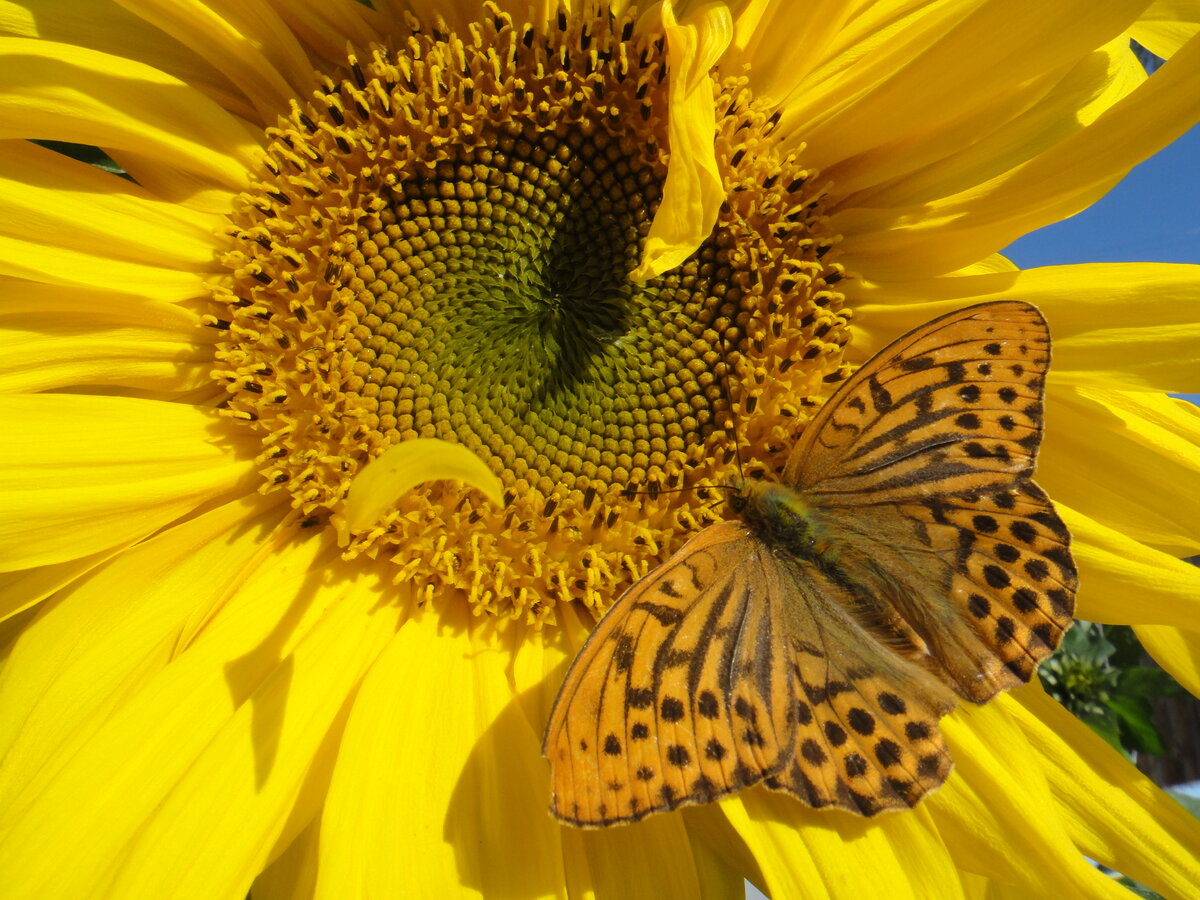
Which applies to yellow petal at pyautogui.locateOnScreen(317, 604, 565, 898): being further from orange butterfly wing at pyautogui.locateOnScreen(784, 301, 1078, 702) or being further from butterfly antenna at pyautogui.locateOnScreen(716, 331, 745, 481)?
orange butterfly wing at pyautogui.locateOnScreen(784, 301, 1078, 702)

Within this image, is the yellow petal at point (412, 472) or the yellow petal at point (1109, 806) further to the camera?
the yellow petal at point (1109, 806)

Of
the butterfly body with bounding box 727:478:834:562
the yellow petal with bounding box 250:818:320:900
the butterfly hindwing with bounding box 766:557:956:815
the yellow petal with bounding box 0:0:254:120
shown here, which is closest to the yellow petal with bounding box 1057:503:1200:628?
the butterfly hindwing with bounding box 766:557:956:815

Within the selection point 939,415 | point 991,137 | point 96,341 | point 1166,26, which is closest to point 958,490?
point 939,415

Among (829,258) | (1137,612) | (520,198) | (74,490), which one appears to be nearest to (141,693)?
(74,490)

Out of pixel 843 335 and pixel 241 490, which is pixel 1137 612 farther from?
pixel 241 490

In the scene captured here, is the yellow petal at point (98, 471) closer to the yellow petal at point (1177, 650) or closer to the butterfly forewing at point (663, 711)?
the butterfly forewing at point (663, 711)

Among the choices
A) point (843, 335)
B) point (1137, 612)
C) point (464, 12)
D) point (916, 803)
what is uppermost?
point (464, 12)

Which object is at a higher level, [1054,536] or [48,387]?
[1054,536]

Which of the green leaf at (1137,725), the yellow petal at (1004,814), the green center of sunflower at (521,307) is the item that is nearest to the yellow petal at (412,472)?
the green center of sunflower at (521,307)
